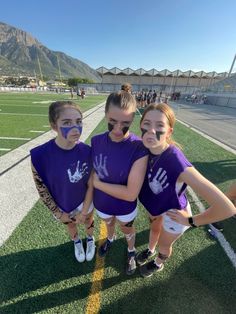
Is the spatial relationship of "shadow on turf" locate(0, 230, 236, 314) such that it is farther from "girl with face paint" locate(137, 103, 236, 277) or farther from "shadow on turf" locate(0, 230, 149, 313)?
"girl with face paint" locate(137, 103, 236, 277)

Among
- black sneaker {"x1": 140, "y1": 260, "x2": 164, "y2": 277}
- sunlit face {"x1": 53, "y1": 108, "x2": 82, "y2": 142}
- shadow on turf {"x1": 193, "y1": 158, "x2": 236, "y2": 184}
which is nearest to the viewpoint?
sunlit face {"x1": 53, "y1": 108, "x2": 82, "y2": 142}

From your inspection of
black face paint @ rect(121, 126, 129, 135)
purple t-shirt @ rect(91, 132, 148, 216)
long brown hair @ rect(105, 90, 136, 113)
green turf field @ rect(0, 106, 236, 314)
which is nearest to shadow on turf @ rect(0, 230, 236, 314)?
green turf field @ rect(0, 106, 236, 314)

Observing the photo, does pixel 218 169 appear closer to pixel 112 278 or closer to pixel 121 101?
pixel 112 278

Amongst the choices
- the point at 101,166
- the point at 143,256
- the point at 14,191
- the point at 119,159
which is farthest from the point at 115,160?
the point at 14,191

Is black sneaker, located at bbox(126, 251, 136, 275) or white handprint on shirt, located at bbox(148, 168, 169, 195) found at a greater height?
white handprint on shirt, located at bbox(148, 168, 169, 195)

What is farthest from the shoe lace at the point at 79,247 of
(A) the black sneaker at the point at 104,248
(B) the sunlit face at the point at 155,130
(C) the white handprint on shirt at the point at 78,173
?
(B) the sunlit face at the point at 155,130

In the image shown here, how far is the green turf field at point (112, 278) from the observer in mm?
2139

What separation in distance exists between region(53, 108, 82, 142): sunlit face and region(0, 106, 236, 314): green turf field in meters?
1.60

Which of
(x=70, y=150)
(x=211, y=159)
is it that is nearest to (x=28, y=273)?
(x=70, y=150)

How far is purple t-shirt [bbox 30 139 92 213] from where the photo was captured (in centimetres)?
205

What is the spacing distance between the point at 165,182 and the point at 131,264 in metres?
1.30

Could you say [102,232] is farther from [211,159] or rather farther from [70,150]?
[211,159]

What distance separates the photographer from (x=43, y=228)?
10.5ft

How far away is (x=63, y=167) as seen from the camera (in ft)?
6.81
